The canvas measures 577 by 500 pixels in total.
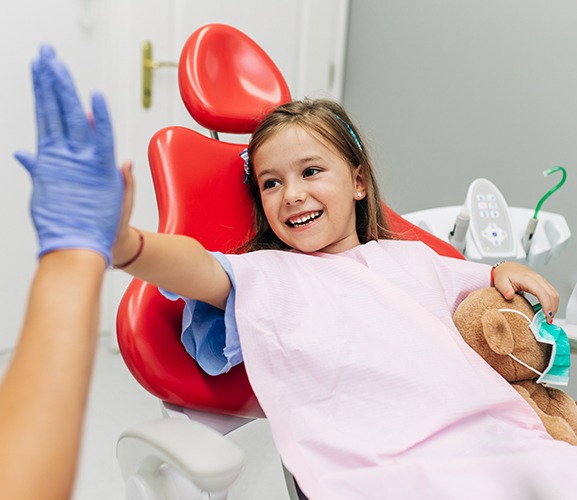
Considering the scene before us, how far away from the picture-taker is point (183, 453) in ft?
2.29

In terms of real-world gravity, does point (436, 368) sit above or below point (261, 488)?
above

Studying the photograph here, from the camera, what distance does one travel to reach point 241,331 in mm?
916

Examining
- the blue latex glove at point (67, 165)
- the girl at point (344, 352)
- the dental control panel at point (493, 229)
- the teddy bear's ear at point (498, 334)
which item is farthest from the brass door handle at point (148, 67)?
the blue latex glove at point (67, 165)

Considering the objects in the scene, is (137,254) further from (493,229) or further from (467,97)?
(467,97)

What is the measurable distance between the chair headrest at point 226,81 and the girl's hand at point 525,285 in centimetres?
52

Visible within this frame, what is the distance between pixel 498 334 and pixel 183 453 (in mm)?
563

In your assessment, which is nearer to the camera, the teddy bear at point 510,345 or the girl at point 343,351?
the girl at point 343,351

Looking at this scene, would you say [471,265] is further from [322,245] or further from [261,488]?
[261,488]

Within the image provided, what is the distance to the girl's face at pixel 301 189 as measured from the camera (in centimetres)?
110

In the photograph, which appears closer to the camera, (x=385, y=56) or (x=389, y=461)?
(x=389, y=461)

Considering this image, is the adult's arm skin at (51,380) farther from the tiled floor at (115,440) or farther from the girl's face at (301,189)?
the tiled floor at (115,440)

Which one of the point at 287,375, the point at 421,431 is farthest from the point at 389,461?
the point at 287,375

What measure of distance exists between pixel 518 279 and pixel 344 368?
0.42 m

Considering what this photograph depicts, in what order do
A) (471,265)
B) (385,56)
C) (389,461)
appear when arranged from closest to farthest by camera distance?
1. (389,461)
2. (471,265)
3. (385,56)
